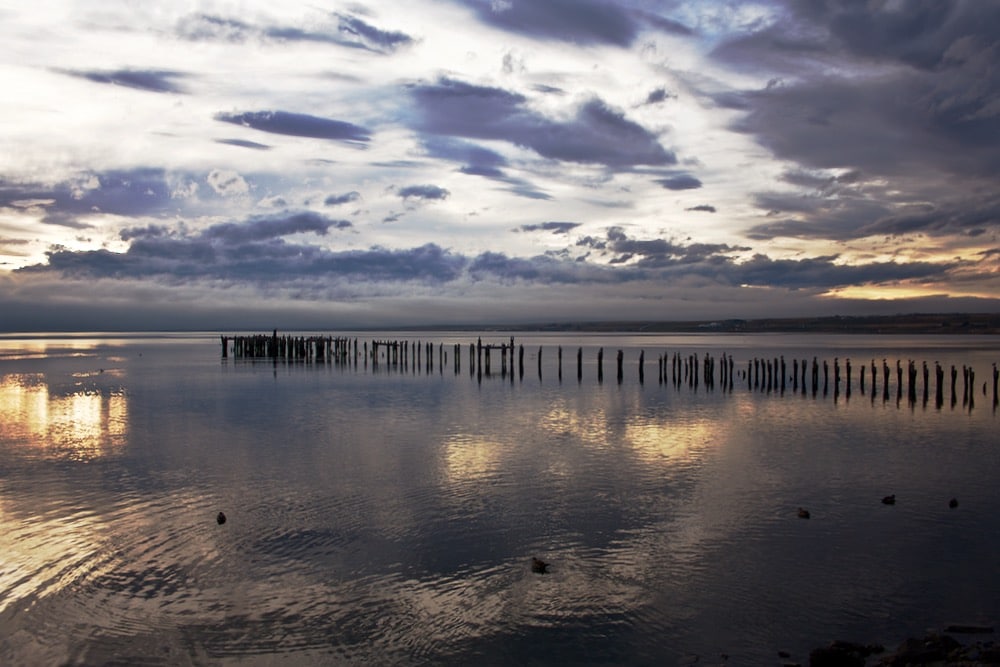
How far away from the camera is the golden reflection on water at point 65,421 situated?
21.8 metres

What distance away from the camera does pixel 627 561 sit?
11.6m

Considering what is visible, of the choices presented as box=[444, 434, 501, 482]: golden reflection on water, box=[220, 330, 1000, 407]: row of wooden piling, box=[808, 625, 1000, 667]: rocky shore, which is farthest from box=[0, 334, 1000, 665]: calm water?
box=[220, 330, 1000, 407]: row of wooden piling

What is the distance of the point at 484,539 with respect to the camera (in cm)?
1266

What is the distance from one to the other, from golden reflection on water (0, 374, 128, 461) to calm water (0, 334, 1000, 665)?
25cm

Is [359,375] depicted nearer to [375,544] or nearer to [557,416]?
[557,416]

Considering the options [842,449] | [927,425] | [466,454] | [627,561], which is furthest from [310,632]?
[927,425]

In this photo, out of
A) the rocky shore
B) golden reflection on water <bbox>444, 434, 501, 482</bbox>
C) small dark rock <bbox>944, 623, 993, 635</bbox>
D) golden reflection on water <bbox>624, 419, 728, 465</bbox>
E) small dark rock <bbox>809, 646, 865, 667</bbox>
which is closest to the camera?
the rocky shore

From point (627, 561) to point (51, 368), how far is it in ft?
206

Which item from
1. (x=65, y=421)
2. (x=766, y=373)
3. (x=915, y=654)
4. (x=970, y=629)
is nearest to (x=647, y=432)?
(x=970, y=629)

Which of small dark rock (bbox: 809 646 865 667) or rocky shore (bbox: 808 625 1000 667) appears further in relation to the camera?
small dark rock (bbox: 809 646 865 667)

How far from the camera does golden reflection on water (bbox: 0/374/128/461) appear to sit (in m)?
21.8

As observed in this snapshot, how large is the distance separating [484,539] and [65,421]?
2232 cm

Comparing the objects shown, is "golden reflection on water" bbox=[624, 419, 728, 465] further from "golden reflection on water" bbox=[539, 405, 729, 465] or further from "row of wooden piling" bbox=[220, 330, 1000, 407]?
"row of wooden piling" bbox=[220, 330, 1000, 407]

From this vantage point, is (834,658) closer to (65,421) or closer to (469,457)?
(469,457)
